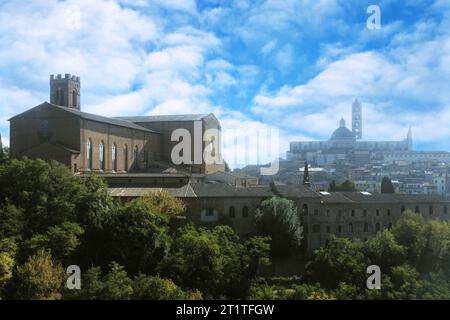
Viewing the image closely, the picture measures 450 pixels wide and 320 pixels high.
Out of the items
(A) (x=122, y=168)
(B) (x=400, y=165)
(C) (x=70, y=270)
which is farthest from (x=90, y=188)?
(B) (x=400, y=165)

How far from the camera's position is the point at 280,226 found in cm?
3228

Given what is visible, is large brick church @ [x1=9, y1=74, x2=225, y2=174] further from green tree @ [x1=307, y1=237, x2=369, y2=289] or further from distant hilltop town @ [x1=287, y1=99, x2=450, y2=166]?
distant hilltop town @ [x1=287, y1=99, x2=450, y2=166]

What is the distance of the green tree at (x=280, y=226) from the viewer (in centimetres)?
3209

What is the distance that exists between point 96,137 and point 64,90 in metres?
14.8

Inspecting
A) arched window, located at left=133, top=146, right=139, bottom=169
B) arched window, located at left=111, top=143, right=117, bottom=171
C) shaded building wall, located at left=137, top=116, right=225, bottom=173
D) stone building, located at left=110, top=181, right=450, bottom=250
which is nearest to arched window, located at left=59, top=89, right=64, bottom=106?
shaded building wall, located at left=137, top=116, right=225, bottom=173

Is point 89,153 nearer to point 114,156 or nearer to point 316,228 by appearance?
point 114,156

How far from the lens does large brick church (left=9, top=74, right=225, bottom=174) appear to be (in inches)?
1565

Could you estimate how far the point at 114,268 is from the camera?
23.8 m

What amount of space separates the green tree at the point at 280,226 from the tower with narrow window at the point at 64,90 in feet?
97.9

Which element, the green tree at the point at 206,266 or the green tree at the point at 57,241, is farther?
the green tree at the point at 206,266

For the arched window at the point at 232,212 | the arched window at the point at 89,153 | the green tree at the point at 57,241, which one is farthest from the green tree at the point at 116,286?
the arched window at the point at 89,153

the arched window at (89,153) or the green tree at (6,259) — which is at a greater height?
the arched window at (89,153)

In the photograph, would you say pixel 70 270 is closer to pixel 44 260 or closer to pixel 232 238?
pixel 44 260

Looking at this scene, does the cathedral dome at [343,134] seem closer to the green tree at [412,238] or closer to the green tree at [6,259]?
the green tree at [412,238]
